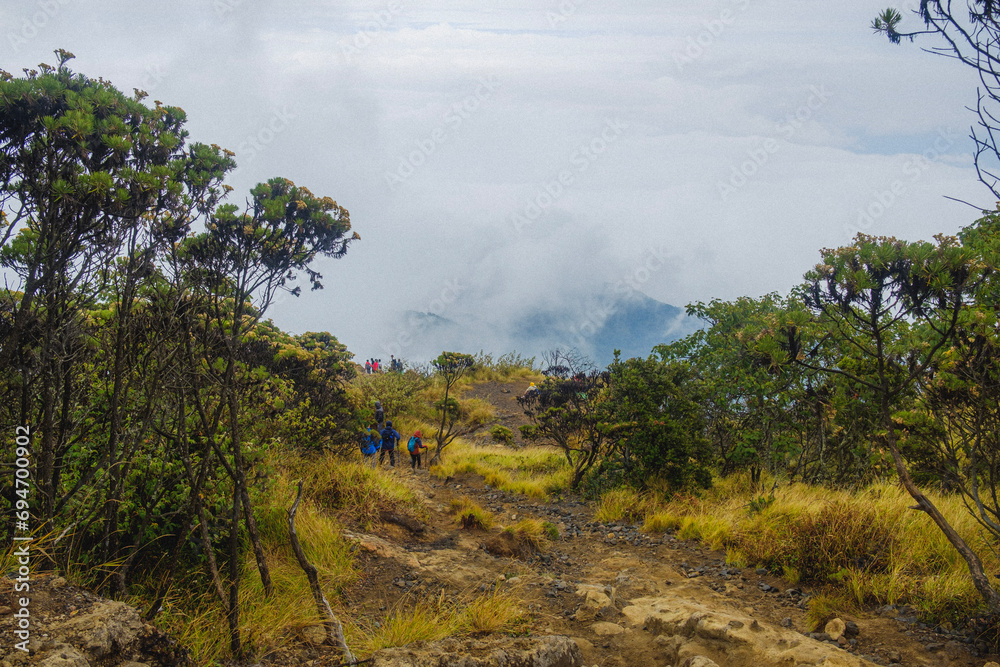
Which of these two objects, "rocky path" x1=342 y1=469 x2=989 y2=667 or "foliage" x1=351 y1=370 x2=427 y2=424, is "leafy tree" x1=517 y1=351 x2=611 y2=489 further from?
"foliage" x1=351 y1=370 x2=427 y2=424

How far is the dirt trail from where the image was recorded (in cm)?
448

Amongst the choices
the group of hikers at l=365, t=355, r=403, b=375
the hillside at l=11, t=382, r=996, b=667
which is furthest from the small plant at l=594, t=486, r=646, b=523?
the group of hikers at l=365, t=355, r=403, b=375

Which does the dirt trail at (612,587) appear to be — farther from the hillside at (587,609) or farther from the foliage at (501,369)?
the foliage at (501,369)

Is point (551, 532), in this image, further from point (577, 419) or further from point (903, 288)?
point (903, 288)

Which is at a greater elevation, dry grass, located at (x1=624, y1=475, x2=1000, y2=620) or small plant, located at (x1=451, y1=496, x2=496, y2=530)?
dry grass, located at (x1=624, y1=475, x2=1000, y2=620)

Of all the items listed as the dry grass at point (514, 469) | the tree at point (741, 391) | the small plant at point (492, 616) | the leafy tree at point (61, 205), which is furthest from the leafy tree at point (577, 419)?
the leafy tree at point (61, 205)

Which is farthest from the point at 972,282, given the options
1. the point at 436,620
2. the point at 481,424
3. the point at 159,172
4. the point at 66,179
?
the point at 481,424

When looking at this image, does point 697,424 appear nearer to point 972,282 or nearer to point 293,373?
point 972,282

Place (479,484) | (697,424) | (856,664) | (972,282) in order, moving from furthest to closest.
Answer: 1. (479,484)
2. (697,424)
3. (972,282)
4. (856,664)

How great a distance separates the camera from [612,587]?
19.7 ft

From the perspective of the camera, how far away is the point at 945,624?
15.1ft

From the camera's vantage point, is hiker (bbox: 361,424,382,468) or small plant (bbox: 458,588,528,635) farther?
hiker (bbox: 361,424,382,468)

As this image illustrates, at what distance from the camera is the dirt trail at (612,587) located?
14.7ft

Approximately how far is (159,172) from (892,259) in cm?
547
